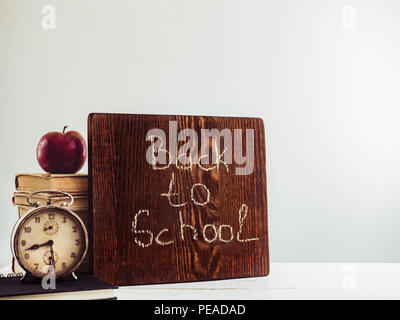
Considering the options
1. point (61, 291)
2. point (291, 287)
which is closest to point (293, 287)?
point (291, 287)

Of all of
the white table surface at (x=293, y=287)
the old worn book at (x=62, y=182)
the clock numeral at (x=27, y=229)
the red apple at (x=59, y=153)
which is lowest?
the white table surface at (x=293, y=287)

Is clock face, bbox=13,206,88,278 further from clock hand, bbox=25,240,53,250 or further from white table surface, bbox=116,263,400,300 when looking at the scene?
white table surface, bbox=116,263,400,300

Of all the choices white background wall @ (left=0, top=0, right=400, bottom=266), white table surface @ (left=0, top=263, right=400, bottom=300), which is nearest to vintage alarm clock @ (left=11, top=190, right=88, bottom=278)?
white table surface @ (left=0, top=263, right=400, bottom=300)

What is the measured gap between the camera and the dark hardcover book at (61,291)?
83 cm

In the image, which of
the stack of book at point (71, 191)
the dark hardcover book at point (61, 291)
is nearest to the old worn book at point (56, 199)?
the stack of book at point (71, 191)

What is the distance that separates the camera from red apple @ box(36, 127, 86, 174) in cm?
107

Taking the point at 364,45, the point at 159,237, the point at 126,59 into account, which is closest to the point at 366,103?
the point at 364,45

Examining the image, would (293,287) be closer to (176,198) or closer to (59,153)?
(176,198)

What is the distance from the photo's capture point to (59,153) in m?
1.07

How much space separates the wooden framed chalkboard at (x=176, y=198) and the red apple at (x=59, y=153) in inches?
4.0

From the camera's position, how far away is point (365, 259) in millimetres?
1997

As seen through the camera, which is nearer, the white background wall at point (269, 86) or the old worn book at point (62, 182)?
the old worn book at point (62, 182)

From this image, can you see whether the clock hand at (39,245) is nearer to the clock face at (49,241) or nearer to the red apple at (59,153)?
the clock face at (49,241)

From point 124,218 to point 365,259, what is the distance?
127 centimetres
